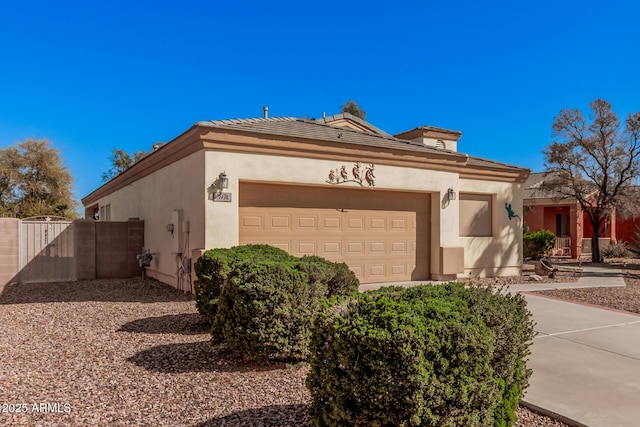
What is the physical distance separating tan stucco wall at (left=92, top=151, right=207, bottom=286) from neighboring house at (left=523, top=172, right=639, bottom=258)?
842 inches

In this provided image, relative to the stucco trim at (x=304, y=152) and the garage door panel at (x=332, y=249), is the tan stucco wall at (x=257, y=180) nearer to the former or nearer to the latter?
the stucco trim at (x=304, y=152)

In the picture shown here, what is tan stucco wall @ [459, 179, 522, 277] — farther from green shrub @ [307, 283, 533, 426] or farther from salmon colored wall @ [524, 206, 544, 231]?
salmon colored wall @ [524, 206, 544, 231]

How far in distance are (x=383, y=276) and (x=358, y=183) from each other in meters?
2.73

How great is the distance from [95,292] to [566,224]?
27318 mm

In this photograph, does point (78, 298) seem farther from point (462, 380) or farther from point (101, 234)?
point (462, 380)

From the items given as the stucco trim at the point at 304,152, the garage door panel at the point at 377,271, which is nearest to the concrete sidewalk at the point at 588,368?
the garage door panel at the point at 377,271

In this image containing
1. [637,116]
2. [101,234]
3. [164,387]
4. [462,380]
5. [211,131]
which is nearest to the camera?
[462,380]

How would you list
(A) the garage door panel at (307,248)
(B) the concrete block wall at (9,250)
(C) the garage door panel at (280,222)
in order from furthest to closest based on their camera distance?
1. (B) the concrete block wall at (9,250)
2. (A) the garage door panel at (307,248)
3. (C) the garage door panel at (280,222)

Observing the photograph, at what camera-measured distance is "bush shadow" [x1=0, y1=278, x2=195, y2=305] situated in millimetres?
9922

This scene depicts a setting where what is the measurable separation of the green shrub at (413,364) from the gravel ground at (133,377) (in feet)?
3.13

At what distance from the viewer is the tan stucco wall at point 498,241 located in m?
14.3

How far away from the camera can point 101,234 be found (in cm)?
1362

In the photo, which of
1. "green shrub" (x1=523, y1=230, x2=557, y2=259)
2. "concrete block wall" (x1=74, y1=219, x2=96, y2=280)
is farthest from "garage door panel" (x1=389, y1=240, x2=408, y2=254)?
"green shrub" (x1=523, y1=230, x2=557, y2=259)

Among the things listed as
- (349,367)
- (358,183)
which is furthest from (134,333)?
(358,183)
